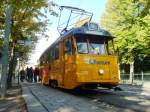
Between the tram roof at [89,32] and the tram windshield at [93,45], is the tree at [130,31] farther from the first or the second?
the tram windshield at [93,45]

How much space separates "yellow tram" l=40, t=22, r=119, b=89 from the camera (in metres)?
20.8

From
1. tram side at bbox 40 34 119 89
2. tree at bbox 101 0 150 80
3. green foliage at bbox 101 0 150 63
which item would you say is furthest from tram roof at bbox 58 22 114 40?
tree at bbox 101 0 150 80

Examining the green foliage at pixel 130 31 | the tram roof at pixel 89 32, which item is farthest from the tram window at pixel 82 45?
the green foliage at pixel 130 31

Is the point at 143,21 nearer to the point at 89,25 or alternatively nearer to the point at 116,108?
the point at 89,25

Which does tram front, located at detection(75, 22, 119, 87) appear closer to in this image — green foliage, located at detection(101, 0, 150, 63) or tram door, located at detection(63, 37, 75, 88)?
tram door, located at detection(63, 37, 75, 88)

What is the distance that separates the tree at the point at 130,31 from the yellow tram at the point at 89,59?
24271 mm

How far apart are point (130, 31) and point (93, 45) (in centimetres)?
2945

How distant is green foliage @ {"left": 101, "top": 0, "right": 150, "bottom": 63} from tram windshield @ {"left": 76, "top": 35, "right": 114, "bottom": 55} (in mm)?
24069

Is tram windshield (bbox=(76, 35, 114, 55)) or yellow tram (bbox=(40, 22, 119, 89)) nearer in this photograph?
yellow tram (bbox=(40, 22, 119, 89))

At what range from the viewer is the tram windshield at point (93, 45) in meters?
21.4

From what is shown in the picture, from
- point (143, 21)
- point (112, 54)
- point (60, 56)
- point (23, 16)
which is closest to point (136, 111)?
point (112, 54)

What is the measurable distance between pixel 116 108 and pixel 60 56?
377 inches

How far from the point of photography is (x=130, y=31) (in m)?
50.5

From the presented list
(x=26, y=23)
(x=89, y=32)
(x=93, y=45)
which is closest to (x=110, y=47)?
(x=93, y=45)
